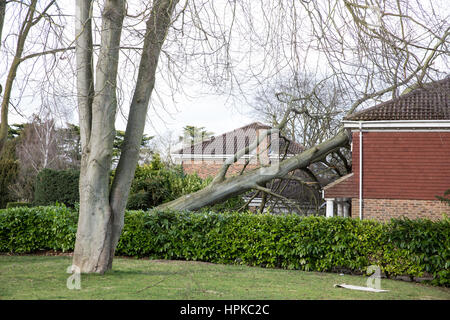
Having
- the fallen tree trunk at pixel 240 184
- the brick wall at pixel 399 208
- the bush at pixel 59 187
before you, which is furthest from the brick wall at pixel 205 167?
the brick wall at pixel 399 208

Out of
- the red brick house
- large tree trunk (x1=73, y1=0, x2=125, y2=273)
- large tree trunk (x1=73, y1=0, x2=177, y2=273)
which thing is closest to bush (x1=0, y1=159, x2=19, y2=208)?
the red brick house

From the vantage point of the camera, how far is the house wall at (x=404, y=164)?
712 inches

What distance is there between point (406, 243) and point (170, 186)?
1336 cm

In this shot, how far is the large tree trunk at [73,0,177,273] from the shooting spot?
828 cm

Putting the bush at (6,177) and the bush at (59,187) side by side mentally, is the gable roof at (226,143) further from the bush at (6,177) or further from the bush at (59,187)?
the bush at (59,187)

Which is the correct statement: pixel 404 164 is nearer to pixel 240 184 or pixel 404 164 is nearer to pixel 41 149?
pixel 240 184

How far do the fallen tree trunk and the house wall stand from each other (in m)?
1.88

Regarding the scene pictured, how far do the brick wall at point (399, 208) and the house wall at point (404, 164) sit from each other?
0.19 metres

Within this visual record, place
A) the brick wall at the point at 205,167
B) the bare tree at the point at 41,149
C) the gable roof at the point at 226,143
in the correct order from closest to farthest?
the gable roof at the point at 226,143 → the brick wall at the point at 205,167 → the bare tree at the point at 41,149

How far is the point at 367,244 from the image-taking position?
11602 millimetres

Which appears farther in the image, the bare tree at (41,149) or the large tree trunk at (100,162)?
the bare tree at (41,149)

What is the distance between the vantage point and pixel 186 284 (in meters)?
8.11

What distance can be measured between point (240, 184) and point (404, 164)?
6584 millimetres
